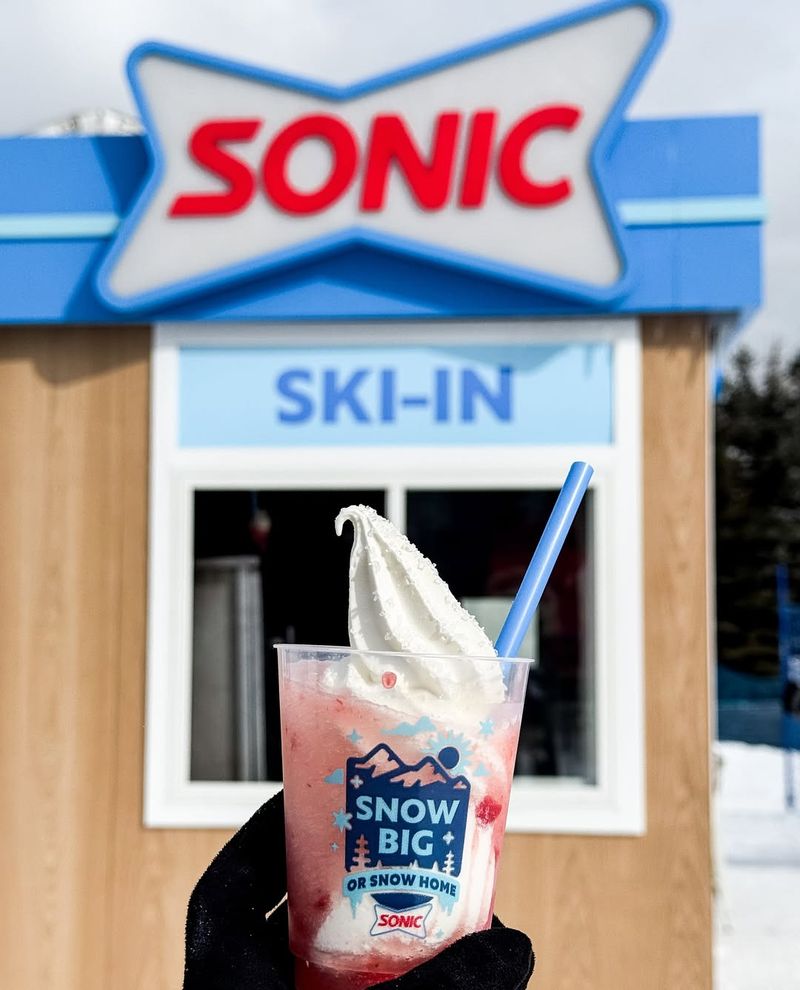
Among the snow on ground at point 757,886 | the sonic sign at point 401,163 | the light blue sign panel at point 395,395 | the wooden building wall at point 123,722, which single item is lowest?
the snow on ground at point 757,886

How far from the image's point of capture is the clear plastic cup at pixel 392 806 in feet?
4.38

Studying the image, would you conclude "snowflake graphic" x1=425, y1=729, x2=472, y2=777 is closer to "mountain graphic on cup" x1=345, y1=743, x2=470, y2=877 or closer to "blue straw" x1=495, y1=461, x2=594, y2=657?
"mountain graphic on cup" x1=345, y1=743, x2=470, y2=877

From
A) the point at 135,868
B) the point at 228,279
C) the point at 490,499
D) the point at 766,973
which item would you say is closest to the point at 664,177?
the point at 490,499

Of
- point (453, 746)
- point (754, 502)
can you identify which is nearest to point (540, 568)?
point (453, 746)

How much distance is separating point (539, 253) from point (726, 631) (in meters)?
30.0

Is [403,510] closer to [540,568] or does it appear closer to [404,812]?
[540,568]

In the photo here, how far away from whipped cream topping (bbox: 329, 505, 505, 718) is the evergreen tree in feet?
105

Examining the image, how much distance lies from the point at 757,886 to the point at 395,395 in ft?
18.3

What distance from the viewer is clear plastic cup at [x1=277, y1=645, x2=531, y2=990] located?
1.33 metres

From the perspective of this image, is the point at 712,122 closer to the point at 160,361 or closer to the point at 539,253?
the point at 539,253

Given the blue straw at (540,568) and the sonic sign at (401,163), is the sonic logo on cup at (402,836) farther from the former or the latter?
the sonic sign at (401,163)

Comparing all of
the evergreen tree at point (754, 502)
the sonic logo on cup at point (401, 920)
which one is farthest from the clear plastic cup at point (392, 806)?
the evergreen tree at point (754, 502)

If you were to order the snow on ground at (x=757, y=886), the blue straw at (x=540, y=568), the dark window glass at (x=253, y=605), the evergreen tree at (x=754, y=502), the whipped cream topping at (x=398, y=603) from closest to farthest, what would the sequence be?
the blue straw at (x=540, y=568), the whipped cream topping at (x=398, y=603), the dark window glass at (x=253, y=605), the snow on ground at (x=757, y=886), the evergreen tree at (x=754, y=502)

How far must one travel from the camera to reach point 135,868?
4824mm
